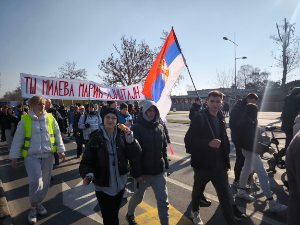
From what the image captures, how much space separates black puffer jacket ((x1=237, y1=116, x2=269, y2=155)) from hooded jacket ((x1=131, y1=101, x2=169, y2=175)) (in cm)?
153

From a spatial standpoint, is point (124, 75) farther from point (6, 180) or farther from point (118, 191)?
point (118, 191)

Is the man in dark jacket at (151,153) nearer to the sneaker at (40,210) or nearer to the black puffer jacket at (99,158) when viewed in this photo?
the black puffer jacket at (99,158)

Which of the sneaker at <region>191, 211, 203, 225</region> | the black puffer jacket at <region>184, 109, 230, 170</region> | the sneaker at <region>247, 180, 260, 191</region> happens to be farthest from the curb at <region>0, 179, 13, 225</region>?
the sneaker at <region>247, 180, 260, 191</region>

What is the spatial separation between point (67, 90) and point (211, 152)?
5.52 meters

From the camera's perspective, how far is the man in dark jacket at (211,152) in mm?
2725

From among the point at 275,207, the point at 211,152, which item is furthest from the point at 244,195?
the point at 211,152

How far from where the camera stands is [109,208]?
2275mm

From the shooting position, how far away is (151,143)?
2.78m

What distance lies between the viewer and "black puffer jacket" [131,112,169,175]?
2742 millimetres

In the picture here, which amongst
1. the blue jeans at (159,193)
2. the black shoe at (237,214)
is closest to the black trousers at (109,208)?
the blue jeans at (159,193)

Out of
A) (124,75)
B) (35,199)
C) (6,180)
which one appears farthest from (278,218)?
(124,75)

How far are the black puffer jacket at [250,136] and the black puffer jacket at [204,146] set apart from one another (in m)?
0.78

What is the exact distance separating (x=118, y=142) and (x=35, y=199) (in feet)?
6.37

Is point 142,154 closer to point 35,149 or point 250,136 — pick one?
point 35,149
